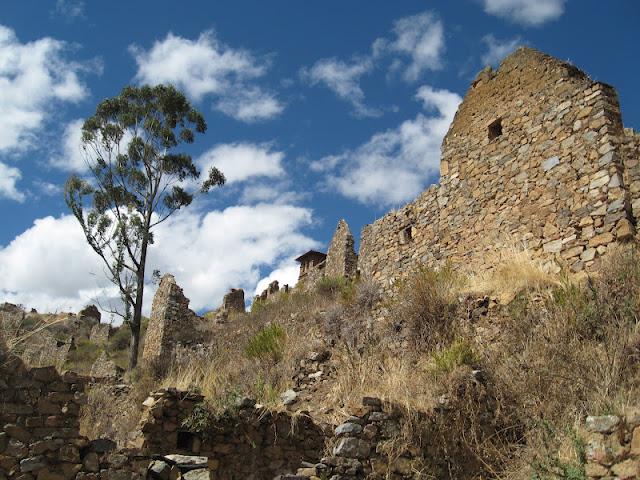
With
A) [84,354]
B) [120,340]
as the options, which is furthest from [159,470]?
[120,340]

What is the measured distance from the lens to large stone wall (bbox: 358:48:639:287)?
32.2 ft

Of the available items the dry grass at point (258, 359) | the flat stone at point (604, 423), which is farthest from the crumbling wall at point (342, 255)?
the flat stone at point (604, 423)

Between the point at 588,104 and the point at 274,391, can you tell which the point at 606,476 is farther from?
the point at 588,104

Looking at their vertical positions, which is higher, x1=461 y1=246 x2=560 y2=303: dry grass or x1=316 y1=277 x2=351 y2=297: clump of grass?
x1=316 y1=277 x2=351 y2=297: clump of grass

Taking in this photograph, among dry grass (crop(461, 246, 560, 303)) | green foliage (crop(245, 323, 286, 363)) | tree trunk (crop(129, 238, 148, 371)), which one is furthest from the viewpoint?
tree trunk (crop(129, 238, 148, 371))

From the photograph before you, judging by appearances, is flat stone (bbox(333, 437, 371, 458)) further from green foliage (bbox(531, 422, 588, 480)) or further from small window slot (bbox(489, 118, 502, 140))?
small window slot (bbox(489, 118, 502, 140))

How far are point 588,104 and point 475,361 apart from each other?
5.31 metres

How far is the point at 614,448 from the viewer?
17.3 feet

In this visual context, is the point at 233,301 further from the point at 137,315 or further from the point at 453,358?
the point at 453,358

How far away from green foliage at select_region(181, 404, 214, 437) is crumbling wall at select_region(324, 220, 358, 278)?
11451mm

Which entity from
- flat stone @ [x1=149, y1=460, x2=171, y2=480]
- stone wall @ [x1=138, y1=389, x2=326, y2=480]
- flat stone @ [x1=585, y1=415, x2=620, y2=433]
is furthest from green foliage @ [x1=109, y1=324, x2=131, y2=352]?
flat stone @ [x1=585, y1=415, x2=620, y2=433]

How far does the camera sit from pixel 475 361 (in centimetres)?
834

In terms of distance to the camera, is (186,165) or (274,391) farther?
(186,165)

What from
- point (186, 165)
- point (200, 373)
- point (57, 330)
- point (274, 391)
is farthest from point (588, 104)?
point (57, 330)
